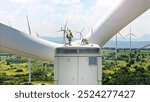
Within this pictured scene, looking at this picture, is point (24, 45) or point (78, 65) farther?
point (24, 45)

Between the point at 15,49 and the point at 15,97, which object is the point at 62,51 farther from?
the point at 15,97

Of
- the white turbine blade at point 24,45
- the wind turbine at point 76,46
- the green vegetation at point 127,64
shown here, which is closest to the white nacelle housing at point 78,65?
the wind turbine at point 76,46

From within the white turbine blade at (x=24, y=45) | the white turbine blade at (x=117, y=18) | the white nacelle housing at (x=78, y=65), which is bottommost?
the white nacelle housing at (x=78, y=65)

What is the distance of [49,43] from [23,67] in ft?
16.3

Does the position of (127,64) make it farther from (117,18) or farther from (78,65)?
(78,65)

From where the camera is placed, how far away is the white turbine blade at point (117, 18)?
5.66 m

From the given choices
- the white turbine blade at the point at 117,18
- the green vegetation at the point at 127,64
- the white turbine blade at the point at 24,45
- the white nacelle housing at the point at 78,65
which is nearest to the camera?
the white nacelle housing at the point at 78,65

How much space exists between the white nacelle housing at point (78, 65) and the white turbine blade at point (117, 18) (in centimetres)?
96

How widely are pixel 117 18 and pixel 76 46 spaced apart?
1.14 metres

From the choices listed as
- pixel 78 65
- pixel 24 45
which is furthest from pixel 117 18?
pixel 24 45

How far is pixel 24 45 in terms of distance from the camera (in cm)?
563

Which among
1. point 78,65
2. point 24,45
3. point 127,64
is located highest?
point 24,45

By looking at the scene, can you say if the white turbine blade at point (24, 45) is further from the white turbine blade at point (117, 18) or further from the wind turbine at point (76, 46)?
the white turbine blade at point (117, 18)

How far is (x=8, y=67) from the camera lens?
9.84m
